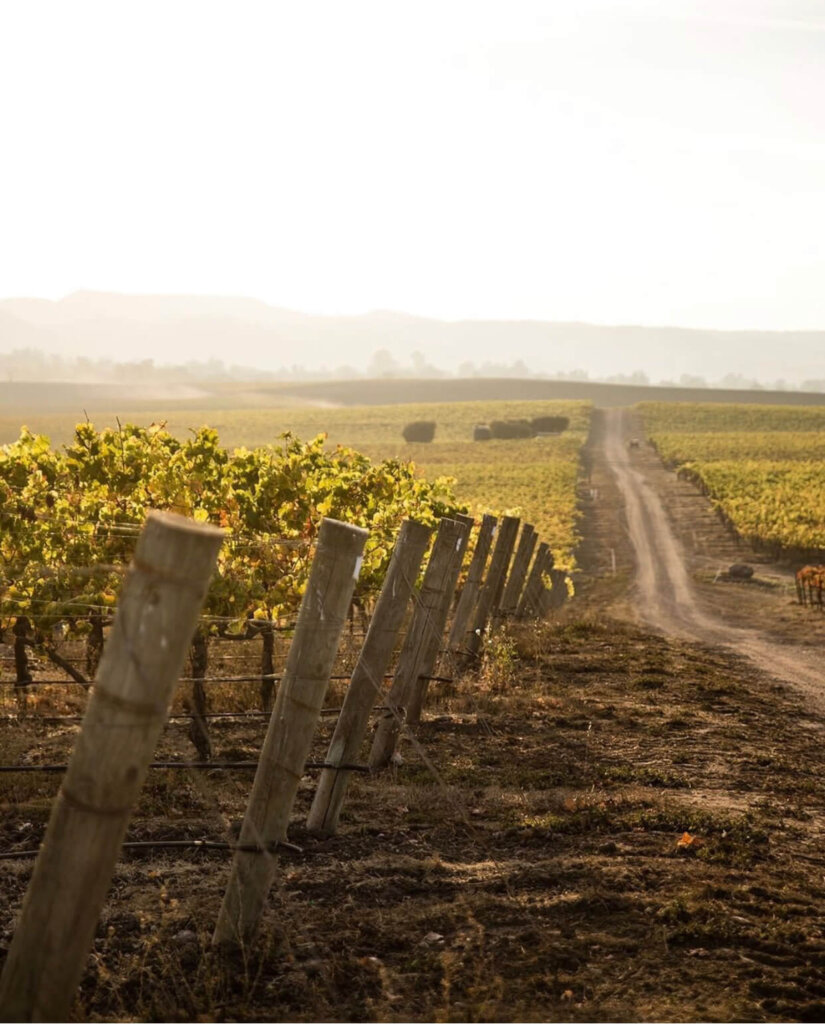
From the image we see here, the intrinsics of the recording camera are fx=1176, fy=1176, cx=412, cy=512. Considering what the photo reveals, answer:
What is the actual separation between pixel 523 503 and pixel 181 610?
2425 inches

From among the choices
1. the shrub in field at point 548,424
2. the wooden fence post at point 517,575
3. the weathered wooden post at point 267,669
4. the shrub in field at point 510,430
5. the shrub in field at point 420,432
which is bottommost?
the weathered wooden post at point 267,669

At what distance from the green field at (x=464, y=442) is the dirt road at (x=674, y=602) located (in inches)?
130

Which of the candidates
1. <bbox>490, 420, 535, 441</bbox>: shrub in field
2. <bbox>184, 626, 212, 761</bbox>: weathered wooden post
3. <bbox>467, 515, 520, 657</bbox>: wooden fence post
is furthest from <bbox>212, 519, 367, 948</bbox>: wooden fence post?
<bbox>490, 420, 535, 441</bbox>: shrub in field

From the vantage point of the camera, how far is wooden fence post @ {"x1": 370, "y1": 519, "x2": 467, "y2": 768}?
921 centimetres

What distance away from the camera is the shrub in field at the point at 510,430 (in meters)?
113

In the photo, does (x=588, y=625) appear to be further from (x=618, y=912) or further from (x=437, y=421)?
(x=437, y=421)

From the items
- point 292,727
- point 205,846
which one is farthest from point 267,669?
point 292,727

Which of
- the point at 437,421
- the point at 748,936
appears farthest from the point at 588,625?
the point at 437,421

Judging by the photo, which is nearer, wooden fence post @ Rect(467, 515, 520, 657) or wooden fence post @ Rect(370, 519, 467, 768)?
wooden fence post @ Rect(370, 519, 467, 768)

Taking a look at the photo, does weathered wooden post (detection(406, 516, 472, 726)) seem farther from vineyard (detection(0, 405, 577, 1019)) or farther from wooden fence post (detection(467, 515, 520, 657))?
wooden fence post (detection(467, 515, 520, 657))

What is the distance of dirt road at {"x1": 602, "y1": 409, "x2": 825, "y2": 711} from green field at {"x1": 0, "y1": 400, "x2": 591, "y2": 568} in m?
3.29

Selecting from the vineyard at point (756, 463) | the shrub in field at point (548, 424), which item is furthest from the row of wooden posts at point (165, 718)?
the shrub in field at point (548, 424)

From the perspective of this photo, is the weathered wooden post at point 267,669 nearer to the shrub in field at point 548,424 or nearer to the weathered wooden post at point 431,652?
the weathered wooden post at point 431,652

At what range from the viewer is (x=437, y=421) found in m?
136
